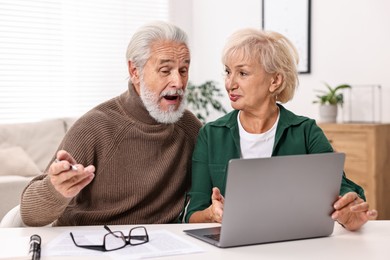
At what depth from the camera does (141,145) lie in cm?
213

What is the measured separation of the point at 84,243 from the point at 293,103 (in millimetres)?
3869

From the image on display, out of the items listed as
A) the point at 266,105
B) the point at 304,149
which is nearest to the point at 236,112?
the point at 266,105

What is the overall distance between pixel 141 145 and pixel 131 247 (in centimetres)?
67

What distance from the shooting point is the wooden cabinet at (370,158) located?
4258 millimetres

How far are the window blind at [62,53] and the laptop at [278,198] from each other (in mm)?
4110

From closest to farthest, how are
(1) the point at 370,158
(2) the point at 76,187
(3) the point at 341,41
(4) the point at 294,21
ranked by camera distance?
(2) the point at 76,187
(1) the point at 370,158
(3) the point at 341,41
(4) the point at 294,21

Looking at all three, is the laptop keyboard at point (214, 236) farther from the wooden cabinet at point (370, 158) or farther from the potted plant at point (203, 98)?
the potted plant at point (203, 98)

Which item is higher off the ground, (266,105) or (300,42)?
(300,42)

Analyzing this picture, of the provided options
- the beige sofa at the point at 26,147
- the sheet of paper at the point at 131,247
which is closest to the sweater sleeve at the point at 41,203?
the sheet of paper at the point at 131,247

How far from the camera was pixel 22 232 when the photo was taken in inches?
66.5

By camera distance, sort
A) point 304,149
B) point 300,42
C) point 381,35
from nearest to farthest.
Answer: point 304,149
point 381,35
point 300,42

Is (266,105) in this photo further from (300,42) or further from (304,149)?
(300,42)

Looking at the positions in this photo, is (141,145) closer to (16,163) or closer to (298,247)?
Result: (298,247)

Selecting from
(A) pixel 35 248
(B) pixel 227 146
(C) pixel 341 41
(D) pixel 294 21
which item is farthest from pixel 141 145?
(D) pixel 294 21
